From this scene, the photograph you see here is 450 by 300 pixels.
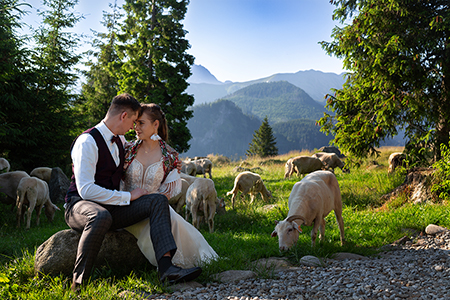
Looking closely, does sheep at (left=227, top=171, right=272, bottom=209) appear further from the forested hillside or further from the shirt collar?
the forested hillside

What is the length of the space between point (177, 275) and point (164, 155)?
1642 millimetres

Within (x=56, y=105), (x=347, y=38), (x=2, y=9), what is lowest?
(x=56, y=105)

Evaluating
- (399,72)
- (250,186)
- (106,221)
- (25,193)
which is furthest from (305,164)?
(106,221)

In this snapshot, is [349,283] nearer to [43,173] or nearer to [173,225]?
[173,225]

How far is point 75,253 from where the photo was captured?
3797 millimetres

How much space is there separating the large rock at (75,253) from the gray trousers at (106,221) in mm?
307

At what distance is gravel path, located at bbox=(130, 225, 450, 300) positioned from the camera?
3.27 meters

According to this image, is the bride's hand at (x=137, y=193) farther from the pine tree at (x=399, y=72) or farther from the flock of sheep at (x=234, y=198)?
the pine tree at (x=399, y=72)

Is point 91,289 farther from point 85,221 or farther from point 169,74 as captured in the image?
point 169,74

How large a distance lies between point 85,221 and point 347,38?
31.4 ft

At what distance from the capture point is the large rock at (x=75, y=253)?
3.71 m

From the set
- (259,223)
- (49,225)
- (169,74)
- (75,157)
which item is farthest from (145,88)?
(75,157)

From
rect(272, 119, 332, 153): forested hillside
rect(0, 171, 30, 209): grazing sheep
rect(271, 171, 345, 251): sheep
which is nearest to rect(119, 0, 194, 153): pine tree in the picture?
rect(0, 171, 30, 209): grazing sheep

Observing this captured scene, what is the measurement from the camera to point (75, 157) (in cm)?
350
